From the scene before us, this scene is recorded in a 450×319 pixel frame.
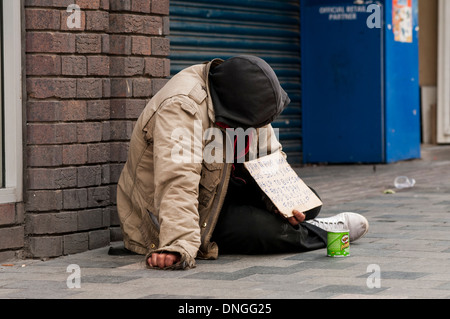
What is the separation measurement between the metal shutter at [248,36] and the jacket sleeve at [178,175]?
198 inches

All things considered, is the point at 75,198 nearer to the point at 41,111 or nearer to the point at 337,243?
the point at 41,111

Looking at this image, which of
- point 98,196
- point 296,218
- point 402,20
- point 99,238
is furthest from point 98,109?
point 402,20

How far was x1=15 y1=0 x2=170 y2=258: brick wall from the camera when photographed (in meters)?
5.20

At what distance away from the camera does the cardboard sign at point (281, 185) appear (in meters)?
5.10

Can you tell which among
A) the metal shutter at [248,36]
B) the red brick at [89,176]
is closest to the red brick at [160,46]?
the red brick at [89,176]

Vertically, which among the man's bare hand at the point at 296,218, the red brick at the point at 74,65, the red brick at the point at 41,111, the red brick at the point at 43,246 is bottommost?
the red brick at the point at 43,246

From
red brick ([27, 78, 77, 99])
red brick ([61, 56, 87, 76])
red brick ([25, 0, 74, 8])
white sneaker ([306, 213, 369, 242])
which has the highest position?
red brick ([25, 0, 74, 8])

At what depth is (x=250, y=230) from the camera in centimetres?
511

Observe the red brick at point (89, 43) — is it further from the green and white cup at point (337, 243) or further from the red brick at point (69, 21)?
the green and white cup at point (337, 243)

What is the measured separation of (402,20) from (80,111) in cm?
733

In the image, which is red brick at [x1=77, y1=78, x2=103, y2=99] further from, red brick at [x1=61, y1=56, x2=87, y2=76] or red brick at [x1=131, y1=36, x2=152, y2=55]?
red brick at [x1=131, y1=36, x2=152, y2=55]

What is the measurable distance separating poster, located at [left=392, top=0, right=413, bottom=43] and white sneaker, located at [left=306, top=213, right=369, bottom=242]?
6437 millimetres

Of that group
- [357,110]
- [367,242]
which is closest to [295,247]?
[367,242]

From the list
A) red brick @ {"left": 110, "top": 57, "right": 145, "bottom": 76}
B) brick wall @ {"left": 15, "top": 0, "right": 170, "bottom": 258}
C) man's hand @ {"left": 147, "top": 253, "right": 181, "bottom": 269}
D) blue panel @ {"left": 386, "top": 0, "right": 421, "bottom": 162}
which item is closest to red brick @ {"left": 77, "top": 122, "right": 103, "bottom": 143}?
brick wall @ {"left": 15, "top": 0, "right": 170, "bottom": 258}
